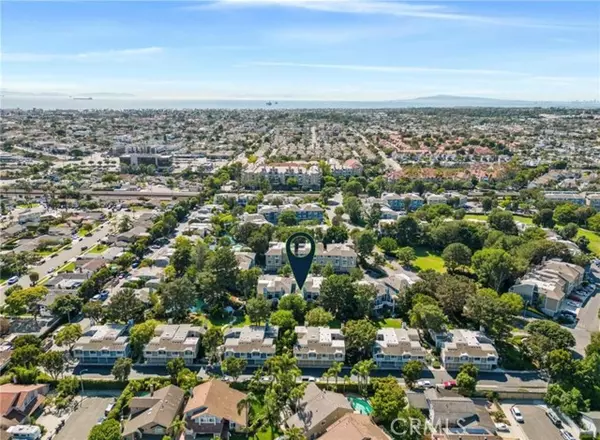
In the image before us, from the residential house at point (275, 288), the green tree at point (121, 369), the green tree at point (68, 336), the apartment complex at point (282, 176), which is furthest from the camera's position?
the apartment complex at point (282, 176)

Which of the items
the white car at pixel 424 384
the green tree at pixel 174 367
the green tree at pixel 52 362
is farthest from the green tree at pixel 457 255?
the green tree at pixel 52 362

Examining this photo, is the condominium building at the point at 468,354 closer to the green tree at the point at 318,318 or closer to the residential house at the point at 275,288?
the green tree at the point at 318,318

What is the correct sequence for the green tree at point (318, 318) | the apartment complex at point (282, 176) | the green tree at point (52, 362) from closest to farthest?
1. the green tree at point (52, 362)
2. the green tree at point (318, 318)
3. the apartment complex at point (282, 176)

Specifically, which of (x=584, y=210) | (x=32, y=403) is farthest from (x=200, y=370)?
(x=584, y=210)

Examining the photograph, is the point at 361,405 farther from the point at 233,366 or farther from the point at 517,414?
the point at 517,414

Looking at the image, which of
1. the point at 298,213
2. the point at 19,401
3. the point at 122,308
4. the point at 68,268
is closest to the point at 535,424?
the point at 122,308

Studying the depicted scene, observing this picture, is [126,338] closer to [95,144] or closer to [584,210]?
[584,210]
